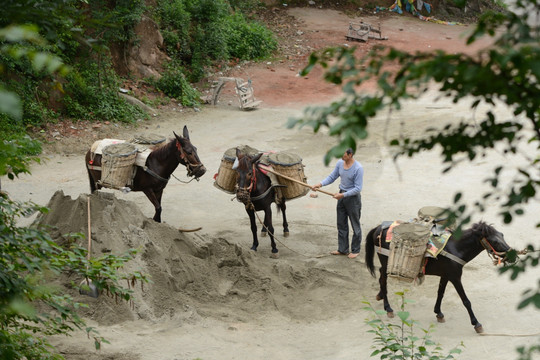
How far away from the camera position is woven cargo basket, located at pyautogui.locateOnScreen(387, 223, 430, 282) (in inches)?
304

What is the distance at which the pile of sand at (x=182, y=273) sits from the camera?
8.04m

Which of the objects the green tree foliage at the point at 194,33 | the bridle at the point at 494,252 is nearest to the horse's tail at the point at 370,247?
the bridle at the point at 494,252

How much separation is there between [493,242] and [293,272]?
3.14m

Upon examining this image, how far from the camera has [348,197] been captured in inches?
391

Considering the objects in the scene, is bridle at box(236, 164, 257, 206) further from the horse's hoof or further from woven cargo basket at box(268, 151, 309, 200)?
the horse's hoof

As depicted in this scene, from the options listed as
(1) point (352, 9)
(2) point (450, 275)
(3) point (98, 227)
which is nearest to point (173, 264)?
(3) point (98, 227)

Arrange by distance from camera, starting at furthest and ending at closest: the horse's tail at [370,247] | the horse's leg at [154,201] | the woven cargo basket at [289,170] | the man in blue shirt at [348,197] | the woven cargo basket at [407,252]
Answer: the horse's leg at [154,201] → the woven cargo basket at [289,170] → the man in blue shirt at [348,197] → the horse's tail at [370,247] → the woven cargo basket at [407,252]

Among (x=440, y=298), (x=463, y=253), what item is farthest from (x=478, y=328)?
(x=463, y=253)

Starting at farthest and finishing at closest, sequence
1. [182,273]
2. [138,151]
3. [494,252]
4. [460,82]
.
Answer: [138,151] → [182,273] → [494,252] → [460,82]

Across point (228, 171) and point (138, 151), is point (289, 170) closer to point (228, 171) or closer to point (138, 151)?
point (228, 171)

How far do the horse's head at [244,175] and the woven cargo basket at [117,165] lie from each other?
6.60 feet

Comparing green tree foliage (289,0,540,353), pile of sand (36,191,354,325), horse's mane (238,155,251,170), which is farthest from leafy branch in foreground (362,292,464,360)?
horse's mane (238,155,251,170)

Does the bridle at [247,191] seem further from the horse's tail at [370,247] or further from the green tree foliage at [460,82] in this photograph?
the green tree foliage at [460,82]

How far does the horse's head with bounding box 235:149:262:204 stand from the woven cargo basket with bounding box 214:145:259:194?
444 mm
